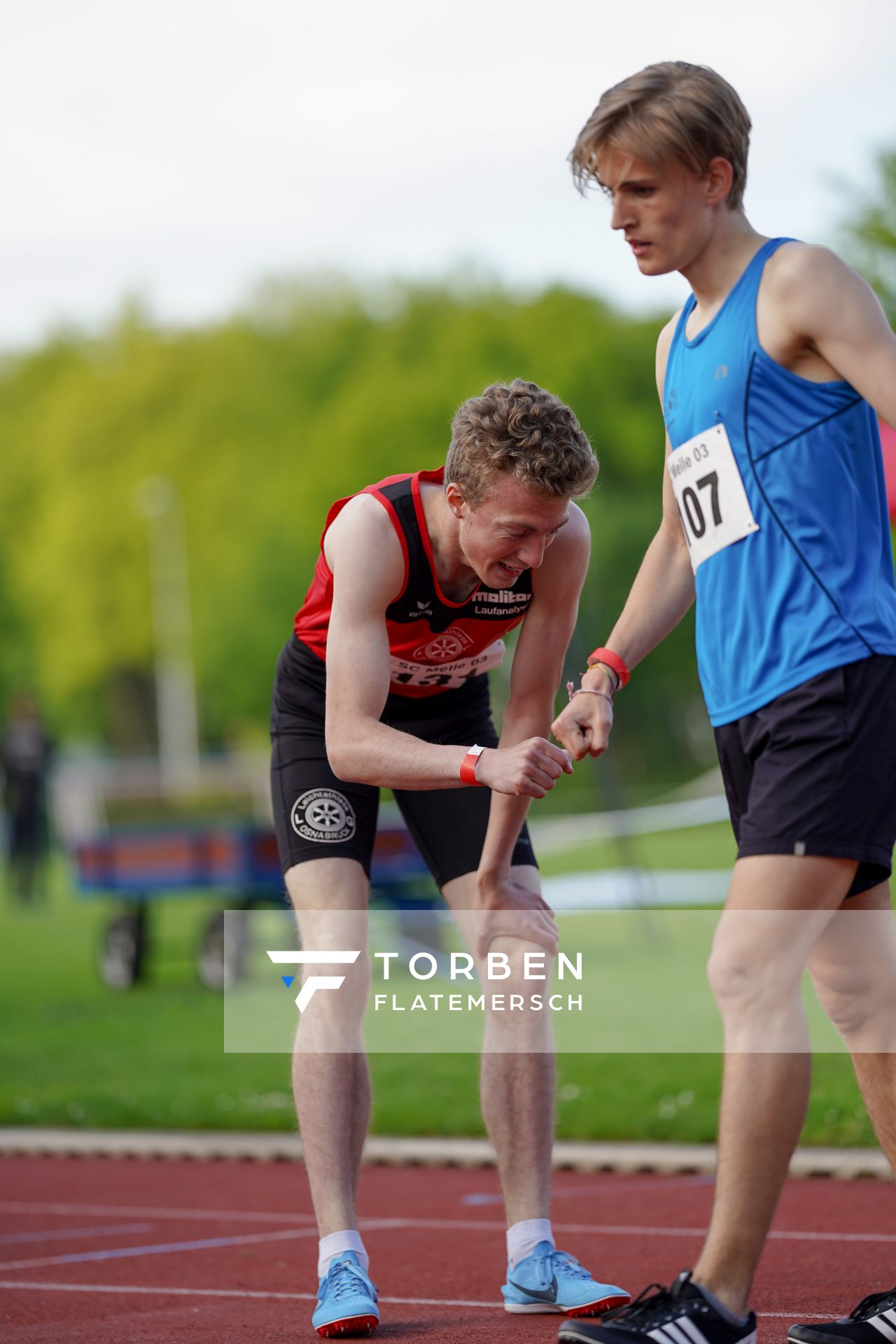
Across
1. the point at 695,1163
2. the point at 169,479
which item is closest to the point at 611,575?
the point at 169,479

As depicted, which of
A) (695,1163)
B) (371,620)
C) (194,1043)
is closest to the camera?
(371,620)

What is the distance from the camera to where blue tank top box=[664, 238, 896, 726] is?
136 inches

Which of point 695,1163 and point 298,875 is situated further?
point 695,1163

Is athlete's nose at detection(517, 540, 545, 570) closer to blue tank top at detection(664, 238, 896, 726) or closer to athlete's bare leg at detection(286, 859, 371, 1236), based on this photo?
blue tank top at detection(664, 238, 896, 726)

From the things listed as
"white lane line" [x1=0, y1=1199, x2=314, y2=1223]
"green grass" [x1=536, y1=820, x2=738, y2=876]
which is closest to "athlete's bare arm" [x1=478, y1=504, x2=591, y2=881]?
"white lane line" [x1=0, y1=1199, x2=314, y2=1223]

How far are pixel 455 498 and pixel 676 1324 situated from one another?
5.98 feet

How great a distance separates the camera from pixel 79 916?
23281 mm

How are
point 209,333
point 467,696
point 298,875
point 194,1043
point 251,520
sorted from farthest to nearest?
point 209,333
point 251,520
point 194,1043
point 467,696
point 298,875

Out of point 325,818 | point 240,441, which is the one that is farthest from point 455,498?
point 240,441

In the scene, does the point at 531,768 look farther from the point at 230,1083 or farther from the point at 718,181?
the point at 230,1083

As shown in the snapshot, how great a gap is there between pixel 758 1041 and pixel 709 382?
1.22 m

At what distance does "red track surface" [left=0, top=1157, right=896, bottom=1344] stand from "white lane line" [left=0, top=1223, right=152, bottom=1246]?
11mm

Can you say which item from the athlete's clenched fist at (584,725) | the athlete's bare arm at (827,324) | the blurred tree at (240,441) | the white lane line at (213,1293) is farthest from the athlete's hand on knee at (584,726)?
the blurred tree at (240,441)

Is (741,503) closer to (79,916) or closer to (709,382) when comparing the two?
(709,382)
